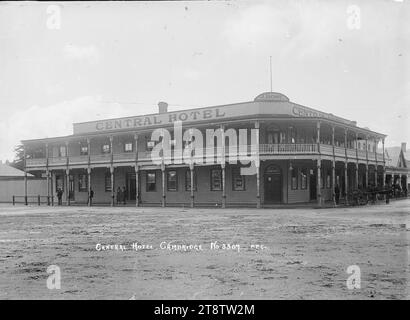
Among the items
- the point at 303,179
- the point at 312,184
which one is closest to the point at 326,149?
the point at 303,179

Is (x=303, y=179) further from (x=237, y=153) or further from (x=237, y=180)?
(x=237, y=153)

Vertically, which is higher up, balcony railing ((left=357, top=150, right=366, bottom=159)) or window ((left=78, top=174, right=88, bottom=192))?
balcony railing ((left=357, top=150, right=366, bottom=159))

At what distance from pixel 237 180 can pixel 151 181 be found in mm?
7311

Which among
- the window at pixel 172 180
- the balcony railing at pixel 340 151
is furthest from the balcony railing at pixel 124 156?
the balcony railing at pixel 340 151

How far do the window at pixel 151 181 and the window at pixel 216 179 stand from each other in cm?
505

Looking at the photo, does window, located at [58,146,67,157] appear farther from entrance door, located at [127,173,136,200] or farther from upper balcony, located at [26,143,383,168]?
entrance door, located at [127,173,136,200]

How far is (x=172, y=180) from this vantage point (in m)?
34.5

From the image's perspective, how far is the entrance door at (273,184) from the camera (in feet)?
101

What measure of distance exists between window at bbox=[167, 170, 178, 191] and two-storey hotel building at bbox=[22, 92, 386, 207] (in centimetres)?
7

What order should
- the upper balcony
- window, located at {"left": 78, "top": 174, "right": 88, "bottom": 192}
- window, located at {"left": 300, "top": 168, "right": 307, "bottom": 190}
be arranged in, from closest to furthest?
the upper balcony
window, located at {"left": 300, "top": 168, "right": 307, "bottom": 190}
window, located at {"left": 78, "top": 174, "right": 88, "bottom": 192}

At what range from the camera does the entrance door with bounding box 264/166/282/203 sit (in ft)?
101

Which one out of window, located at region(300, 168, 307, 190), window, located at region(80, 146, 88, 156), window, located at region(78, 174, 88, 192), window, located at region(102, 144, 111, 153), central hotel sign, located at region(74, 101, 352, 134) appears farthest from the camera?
window, located at region(78, 174, 88, 192)

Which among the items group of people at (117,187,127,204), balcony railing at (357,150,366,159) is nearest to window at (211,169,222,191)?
group of people at (117,187,127,204)

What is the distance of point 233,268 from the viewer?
885cm
